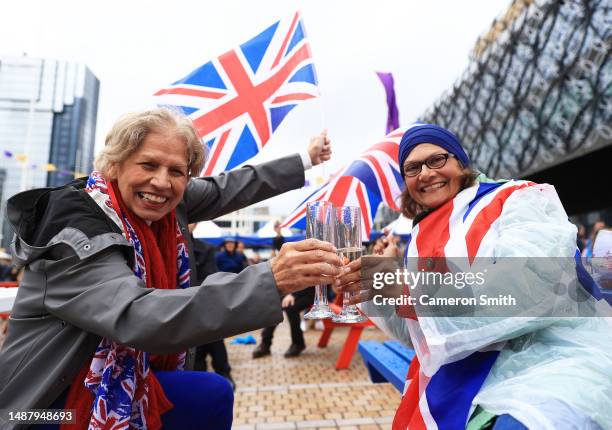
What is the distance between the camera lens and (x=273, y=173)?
2613 mm

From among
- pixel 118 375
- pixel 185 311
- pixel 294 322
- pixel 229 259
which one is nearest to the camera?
pixel 185 311

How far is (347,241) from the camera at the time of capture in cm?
157

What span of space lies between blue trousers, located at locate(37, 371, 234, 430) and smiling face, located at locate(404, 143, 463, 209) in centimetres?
134

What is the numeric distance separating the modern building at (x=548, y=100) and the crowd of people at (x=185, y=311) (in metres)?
24.0

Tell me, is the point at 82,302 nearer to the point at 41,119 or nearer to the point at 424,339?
the point at 424,339

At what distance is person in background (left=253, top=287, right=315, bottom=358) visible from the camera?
6.54m

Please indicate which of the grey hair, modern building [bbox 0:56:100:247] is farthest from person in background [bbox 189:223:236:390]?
modern building [bbox 0:56:100:247]

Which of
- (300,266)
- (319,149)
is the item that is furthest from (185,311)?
(319,149)

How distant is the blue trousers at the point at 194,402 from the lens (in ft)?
5.38

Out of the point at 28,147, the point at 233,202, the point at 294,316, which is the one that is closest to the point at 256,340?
the point at 294,316

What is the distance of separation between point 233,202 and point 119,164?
94 centimetres

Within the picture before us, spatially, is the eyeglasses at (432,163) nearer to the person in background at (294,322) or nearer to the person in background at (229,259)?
the person in background at (294,322)

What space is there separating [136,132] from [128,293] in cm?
69

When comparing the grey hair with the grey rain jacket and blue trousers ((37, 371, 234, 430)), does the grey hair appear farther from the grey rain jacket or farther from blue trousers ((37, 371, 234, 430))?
blue trousers ((37, 371, 234, 430))
